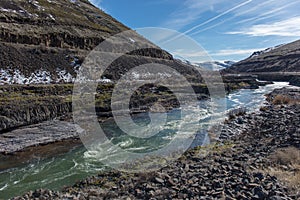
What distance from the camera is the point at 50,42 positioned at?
53.0 metres

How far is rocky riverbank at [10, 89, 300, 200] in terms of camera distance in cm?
959

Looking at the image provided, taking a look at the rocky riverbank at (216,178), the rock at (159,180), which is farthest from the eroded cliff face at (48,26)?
the rock at (159,180)

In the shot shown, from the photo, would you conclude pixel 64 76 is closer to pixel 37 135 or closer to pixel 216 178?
pixel 37 135

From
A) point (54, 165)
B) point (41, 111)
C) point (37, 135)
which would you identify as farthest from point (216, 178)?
point (41, 111)

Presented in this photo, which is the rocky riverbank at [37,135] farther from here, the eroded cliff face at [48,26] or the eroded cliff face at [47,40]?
the eroded cliff face at [48,26]

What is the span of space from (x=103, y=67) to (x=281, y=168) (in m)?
42.8

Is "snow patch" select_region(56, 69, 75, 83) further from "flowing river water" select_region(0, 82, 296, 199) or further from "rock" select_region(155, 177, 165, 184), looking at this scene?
"rock" select_region(155, 177, 165, 184)

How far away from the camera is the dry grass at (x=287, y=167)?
31.5ft

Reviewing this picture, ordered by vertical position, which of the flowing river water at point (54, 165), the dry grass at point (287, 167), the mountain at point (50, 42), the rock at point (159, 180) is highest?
the mountain at point (50, 42)

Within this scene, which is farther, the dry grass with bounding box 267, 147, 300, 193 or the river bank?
the river bank

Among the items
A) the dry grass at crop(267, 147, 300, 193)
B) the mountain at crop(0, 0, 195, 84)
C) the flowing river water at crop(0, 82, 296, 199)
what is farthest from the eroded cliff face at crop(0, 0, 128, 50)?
the dry grass at crop(267, 147, 300, 193)

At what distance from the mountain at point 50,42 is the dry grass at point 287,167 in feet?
112

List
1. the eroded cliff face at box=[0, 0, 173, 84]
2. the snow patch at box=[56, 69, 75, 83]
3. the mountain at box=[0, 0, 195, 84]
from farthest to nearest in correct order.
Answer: the snow patch at box=[56, 69, 75, 83]
the mountain at box=[0, 0, 195, 84]
the eroded cliff face at box=[0, 0, 173, 84]

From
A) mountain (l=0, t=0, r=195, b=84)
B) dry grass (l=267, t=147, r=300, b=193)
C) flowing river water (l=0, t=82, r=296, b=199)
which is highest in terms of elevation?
mountain (l=0, t=0, r=195, b=84)
